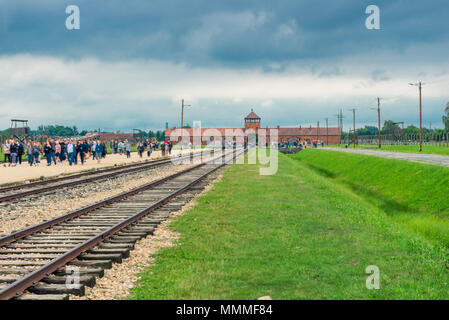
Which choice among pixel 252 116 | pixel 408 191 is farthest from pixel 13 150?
pixel 252 116

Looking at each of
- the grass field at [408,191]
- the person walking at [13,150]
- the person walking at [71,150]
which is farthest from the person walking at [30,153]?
the grass field at [408,191]

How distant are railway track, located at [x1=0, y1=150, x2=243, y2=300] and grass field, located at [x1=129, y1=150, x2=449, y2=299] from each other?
81cm

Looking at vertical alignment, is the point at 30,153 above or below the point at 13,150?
below

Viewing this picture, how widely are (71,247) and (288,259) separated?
13.1 feet

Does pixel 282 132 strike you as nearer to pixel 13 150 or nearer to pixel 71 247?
pixel 13 150

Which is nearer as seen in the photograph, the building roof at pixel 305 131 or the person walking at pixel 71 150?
the person walking at pixel 71 150

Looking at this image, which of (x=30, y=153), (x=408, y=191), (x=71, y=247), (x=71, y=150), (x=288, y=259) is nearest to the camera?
(x=288, y=259)

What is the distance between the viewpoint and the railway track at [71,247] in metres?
6.00

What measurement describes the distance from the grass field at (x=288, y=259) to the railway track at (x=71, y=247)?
808 millimetres

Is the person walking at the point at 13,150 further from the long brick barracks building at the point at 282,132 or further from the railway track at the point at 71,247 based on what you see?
the long brick barracks building at the point at 282,132

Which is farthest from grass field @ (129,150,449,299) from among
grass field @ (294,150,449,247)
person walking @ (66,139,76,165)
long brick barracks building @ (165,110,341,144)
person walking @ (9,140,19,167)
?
long brick barracks building @ (165,110,341,144)

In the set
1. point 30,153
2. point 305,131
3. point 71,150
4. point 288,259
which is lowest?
point 288,259

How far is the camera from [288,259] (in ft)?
24.5
